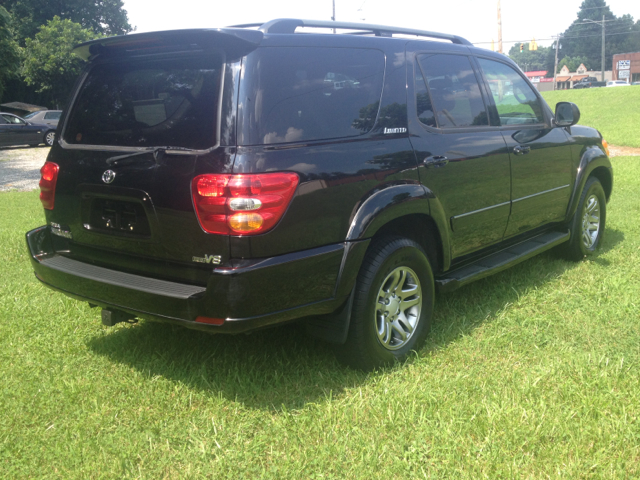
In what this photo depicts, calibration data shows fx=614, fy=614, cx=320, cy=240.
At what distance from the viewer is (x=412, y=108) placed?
3.82 meters

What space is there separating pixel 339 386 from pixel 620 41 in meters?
130

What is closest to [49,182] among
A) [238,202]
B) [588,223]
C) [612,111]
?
[238,202]

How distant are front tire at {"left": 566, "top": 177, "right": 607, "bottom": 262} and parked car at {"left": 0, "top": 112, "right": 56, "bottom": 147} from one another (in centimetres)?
2005

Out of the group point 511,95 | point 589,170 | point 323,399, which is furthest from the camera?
point 589,170

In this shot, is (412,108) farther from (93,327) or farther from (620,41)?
(620,41)

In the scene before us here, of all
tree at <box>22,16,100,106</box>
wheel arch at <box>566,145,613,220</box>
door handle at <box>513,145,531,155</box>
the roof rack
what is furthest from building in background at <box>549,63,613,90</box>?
the roof rack

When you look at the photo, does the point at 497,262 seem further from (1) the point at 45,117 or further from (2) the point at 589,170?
(1) the point at 45,117

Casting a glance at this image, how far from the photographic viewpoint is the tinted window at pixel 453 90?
13.3 ft

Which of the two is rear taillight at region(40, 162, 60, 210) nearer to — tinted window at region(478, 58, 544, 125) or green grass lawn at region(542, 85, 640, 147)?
tinted window at region(478, 58, 544, 125)

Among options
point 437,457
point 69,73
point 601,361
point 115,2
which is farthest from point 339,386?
point 115,2

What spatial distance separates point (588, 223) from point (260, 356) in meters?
3.74

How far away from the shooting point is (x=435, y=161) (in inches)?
152

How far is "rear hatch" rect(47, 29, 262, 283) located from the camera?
2.95 meters

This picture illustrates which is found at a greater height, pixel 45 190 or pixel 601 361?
pixel 45 190
